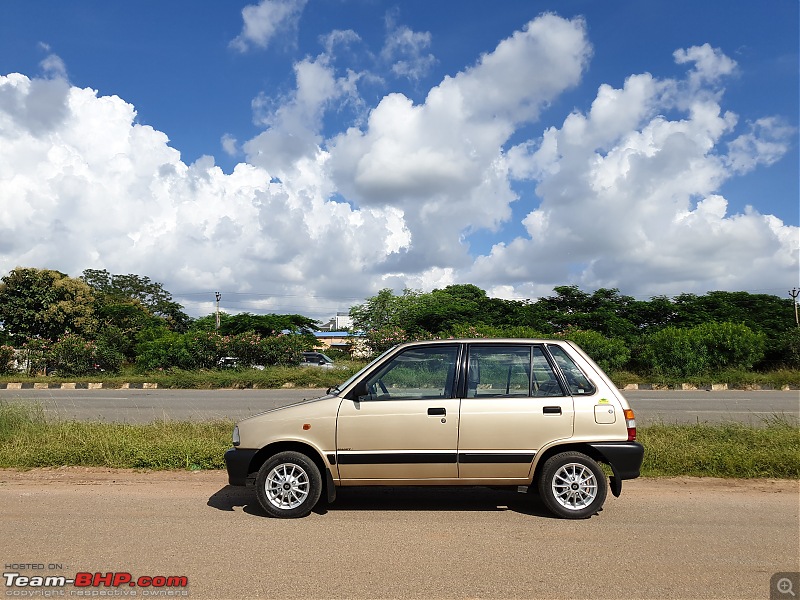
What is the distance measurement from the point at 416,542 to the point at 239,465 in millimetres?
2012

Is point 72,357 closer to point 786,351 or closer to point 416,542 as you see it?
point 416,542

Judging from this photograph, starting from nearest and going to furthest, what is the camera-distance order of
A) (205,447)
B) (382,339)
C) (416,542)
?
1. (416,542)
2. (205,447)
3. (382,339)

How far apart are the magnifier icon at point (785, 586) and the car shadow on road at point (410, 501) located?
6.79ft

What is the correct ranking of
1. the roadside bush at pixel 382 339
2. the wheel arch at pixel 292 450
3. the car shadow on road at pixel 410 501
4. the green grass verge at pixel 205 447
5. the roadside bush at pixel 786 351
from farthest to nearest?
the roadside bush at pixel 382 339
the roadside bush at pixel 786 351
the green grass verge at pixel 205 447
the car shadow on road at pixel 410 501
the wheel arch at pixel 292 450

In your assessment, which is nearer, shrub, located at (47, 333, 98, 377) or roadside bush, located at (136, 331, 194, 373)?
roadside bush, located at (136, 331, 194, 373)

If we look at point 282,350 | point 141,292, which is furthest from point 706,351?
point 141,292

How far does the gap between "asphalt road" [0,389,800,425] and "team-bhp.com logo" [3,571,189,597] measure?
26.2ft

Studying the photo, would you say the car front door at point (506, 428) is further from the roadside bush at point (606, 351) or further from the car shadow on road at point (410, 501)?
the roadside bush at point (606, 351)

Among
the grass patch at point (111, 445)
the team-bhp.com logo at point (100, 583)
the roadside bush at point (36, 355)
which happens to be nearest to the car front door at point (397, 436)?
A: the team-bhp.com logo at point (100, 583)

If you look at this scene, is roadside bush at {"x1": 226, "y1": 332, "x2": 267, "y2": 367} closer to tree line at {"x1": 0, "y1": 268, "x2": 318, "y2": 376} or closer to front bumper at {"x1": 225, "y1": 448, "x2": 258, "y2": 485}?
tree line at {"x1": 0, "y1": 268, "x2": 318, "y2": 376}

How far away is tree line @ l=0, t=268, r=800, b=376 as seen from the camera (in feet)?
75.3

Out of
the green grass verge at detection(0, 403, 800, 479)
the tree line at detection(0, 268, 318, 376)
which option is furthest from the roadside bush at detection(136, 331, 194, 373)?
the green grass verge at detection(0, 403, 800, 479)

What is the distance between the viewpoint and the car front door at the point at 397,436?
577 centimetres

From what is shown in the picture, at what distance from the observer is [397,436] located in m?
5.79
